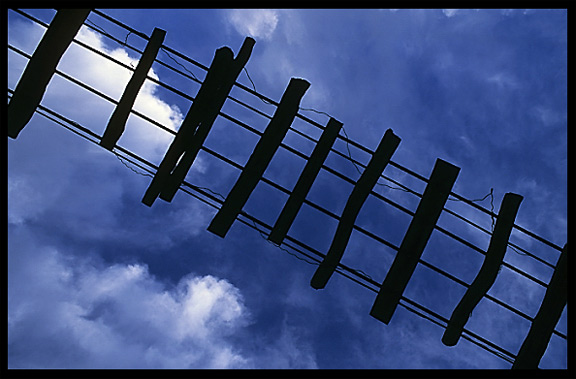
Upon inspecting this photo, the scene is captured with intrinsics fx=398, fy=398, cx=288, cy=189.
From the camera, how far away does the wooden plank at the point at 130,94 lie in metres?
6.11

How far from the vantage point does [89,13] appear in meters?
6.12

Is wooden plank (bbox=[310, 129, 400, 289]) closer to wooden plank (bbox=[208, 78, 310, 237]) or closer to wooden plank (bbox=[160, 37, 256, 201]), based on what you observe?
wooden plank (bbox=[208, 78, 310, 237])

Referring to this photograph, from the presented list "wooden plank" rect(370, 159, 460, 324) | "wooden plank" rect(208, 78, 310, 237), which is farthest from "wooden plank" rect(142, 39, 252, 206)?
"wooden plank" rect(370, 159, 460, 324)

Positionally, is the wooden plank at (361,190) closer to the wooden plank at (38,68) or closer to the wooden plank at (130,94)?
the wooden plank at (130,94)

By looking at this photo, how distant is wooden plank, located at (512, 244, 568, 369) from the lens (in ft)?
20.7

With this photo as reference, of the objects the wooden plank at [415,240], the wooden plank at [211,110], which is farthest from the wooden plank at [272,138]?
the wooden plank at [415,240]

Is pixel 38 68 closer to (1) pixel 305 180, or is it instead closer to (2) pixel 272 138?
(2) pixel 272 138

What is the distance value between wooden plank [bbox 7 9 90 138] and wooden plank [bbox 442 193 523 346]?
284 inches

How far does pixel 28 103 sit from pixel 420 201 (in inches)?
243

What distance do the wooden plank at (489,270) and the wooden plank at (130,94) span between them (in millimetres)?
5996
